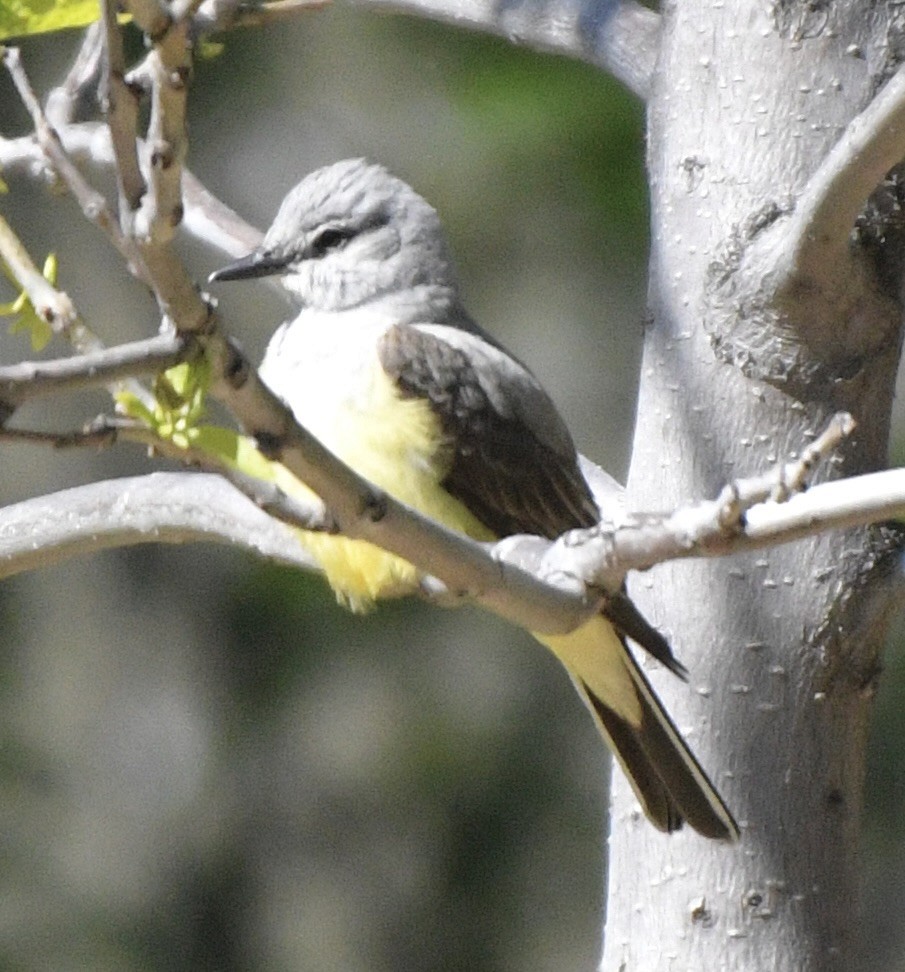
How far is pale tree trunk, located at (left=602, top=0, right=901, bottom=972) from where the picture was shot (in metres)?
2.22

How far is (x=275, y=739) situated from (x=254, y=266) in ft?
8.06

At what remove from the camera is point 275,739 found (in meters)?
5.25

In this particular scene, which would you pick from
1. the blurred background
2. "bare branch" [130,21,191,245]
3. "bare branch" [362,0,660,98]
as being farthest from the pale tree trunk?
the blurred background

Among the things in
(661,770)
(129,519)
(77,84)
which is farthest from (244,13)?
(661,770)

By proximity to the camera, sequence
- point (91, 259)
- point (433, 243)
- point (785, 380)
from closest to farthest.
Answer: point (785, 380) < point (433, 243) < point (91, 259)

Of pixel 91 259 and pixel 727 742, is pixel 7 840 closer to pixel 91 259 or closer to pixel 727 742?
pixel 91 259

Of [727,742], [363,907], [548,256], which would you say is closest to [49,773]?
[363,907]

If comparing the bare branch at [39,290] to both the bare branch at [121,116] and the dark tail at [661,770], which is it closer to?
the bare branch at [121,116]

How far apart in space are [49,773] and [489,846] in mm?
1263

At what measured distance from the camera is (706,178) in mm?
2338

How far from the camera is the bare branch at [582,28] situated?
102 inches

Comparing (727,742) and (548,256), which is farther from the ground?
(548,256)

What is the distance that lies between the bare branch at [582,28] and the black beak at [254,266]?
508 mm

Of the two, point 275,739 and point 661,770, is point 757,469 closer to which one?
point 661,770
